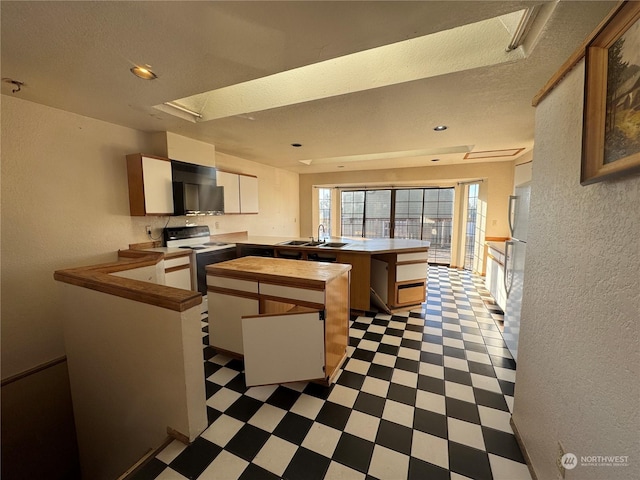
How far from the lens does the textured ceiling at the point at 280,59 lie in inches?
48.4

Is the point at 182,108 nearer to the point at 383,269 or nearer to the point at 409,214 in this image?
the point at 383,269

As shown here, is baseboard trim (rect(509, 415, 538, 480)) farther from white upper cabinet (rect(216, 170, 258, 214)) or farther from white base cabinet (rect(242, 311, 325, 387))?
white upper cabinet (rect(216, 170, 258, 214))

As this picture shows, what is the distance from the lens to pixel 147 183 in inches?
115

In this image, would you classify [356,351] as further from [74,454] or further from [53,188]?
[53,188]

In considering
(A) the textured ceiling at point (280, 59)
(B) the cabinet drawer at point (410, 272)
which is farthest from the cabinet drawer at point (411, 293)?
(A) the textured ceiling at point (280, 59)

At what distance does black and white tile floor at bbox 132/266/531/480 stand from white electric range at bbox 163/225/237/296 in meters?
1.31

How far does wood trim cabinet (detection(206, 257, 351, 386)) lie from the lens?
5.61 ft

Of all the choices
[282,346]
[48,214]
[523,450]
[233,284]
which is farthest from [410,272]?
[48,214]

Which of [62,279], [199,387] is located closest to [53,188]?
[62,279]

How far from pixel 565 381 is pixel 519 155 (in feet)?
14.7

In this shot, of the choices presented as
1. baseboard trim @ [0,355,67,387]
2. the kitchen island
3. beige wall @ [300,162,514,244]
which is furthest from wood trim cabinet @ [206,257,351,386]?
beige wall @ [300,162,514,244]

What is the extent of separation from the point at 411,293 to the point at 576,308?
94.5 inches

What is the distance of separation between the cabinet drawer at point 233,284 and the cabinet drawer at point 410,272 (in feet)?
6.28

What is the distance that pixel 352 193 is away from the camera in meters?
6.76
